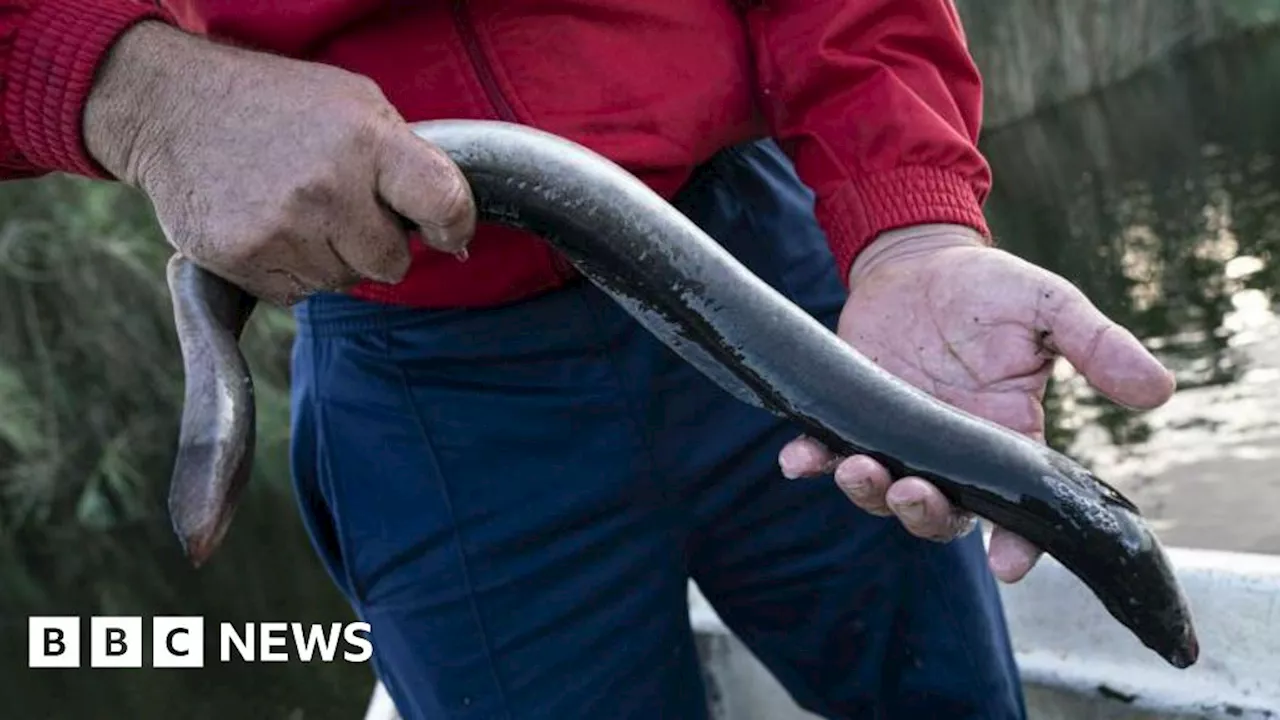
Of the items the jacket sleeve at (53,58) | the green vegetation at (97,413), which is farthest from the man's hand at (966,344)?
the green vegetation at (97,413)

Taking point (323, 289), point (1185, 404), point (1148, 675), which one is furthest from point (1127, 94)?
point (323, 289)

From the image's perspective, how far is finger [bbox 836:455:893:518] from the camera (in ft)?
4.16

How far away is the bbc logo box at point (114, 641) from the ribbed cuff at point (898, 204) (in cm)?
441

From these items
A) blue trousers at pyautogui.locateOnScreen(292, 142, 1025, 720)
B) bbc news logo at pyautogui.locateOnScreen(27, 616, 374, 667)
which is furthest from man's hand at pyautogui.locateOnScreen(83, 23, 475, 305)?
bbc news logo at pyautogui.locateOnScreen(27, 616, 374, 667)

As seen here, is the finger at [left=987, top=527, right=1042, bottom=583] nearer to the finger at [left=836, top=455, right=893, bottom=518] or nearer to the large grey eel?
the large grey eel

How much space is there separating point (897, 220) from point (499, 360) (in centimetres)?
43

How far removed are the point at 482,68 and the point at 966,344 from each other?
0.53 metres

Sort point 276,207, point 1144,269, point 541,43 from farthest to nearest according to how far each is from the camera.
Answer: point 1144,269
point 541,43
point 276,207

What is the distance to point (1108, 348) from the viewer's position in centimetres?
123

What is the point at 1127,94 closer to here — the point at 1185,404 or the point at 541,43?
the point at 1185,404

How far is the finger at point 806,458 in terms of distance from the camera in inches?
51.9

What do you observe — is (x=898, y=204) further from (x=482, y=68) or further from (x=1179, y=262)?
(x=1179, y=262)

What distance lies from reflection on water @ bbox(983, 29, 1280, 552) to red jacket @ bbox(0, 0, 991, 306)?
319 centimetres

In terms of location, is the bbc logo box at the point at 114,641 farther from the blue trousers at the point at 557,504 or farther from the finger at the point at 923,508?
the finger at the point at 923,508
